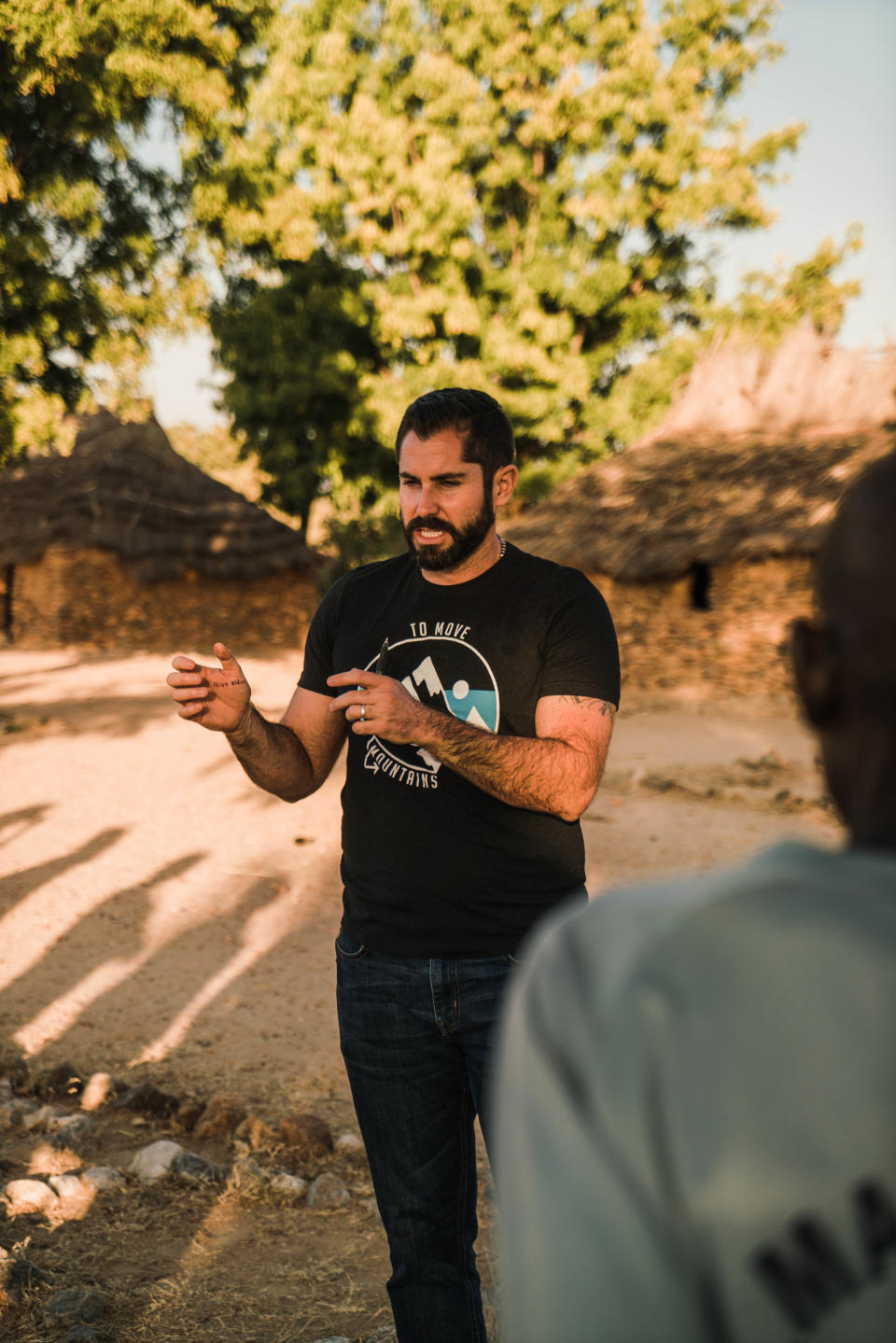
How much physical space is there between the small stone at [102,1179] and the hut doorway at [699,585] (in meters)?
14.5

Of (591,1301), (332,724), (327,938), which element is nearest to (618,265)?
(327,938)

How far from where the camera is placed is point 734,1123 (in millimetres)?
618

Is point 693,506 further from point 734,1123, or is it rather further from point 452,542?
point 734,1123

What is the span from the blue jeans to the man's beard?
81 cm

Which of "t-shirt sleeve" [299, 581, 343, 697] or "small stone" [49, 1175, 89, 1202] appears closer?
"t-shirt sleeve" [299, 581, 343, 697]

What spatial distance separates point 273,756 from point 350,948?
45 centimetres

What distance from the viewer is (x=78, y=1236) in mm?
3303

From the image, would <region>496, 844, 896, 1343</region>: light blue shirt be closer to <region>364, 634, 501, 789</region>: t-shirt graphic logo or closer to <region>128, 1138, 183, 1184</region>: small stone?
<region>364, 634, 501, 789</region>: t-shirt graphic logo

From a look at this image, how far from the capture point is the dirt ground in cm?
316

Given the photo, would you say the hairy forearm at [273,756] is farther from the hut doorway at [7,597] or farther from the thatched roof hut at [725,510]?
the hut doorway at [7,597]

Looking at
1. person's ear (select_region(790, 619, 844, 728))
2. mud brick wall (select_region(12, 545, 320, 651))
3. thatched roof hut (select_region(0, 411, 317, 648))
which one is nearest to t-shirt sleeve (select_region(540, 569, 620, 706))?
person's ear (select_region(790, 619, 844, 728))

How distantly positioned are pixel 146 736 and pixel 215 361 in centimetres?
1508

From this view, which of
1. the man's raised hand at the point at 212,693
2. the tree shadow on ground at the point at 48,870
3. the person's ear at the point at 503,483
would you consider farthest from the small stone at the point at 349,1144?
the tree shadow on ground at the point at 48,870

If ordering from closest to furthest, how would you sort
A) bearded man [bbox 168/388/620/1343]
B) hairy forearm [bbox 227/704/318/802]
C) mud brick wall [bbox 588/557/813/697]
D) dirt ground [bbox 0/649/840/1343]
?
bearded man [bbox 168/388/620/1343] → hairy forearm [bbox 227/704/318/802] → dirt ground [bbox 0/649/840/1343] → mud brick wall [bbox 588/557/813/697]
